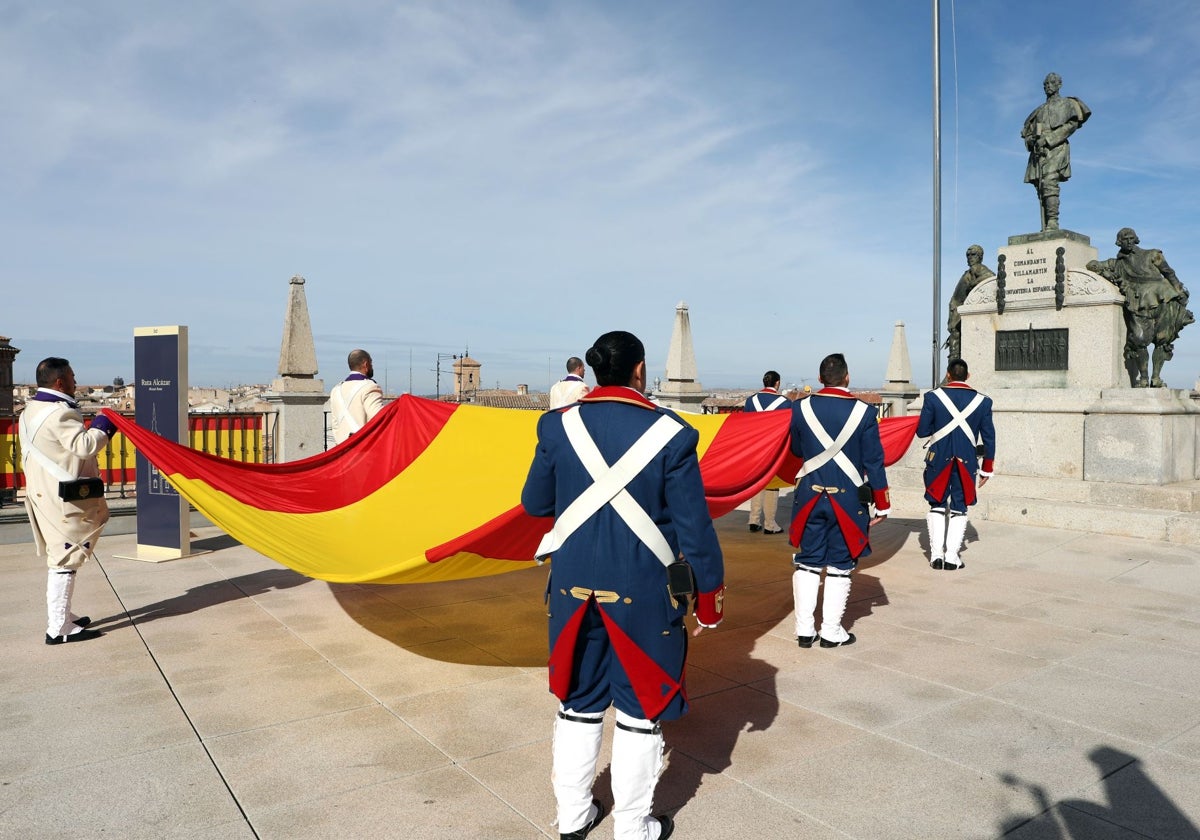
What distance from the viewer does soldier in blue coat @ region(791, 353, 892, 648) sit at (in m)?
5.18

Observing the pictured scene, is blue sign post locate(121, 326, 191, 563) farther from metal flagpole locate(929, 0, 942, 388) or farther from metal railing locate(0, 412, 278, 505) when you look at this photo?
metal flagpole locate(929, 0, 942, 388)

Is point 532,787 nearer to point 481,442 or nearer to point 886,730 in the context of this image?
point 886,730

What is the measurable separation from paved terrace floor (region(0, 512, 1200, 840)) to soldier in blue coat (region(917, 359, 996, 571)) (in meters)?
1.03

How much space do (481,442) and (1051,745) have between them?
11.6 feet

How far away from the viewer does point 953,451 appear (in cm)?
763

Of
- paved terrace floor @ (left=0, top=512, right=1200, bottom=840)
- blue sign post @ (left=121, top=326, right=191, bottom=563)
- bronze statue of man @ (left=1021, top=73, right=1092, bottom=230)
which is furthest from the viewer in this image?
bronze statue of man @ (left=1021, top=73, right=1092, bottom=230)

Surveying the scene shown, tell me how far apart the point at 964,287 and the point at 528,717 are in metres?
10.6

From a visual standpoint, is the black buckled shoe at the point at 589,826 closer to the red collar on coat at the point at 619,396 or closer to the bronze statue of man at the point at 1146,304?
the red collar on coat at the point at 619,396

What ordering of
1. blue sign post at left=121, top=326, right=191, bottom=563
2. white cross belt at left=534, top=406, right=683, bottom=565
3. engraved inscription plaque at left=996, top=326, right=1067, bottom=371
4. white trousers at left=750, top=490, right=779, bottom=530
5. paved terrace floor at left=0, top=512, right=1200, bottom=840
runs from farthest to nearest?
engraved inscription plaque at left=996, top=326, right=1067, bottom=371
white trousers at left=750, top=490, right=779, bottom=530
blue sign post at left=121, top=326, right=191, bottom=563
paved terrace floor at left=0, top=512, right=1200, bottom=840
white cross belt at left=534, top=406, right=683, bottom=565

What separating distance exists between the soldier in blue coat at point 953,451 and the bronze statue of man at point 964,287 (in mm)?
4952

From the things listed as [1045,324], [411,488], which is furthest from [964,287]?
[411,488]

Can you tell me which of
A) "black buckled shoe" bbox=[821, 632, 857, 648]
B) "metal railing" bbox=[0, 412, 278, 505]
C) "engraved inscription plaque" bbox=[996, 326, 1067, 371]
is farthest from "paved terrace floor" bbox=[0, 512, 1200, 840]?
"engraved inscription plaque" bbox=[996, 326, 1067, 371]

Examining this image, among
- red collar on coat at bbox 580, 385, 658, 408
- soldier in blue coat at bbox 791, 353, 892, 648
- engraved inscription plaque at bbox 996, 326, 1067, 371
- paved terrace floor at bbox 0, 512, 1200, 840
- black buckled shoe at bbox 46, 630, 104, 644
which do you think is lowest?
paved terrace floor at bbox 0, 512, 1200, 840

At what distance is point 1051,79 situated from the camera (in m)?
11.8
